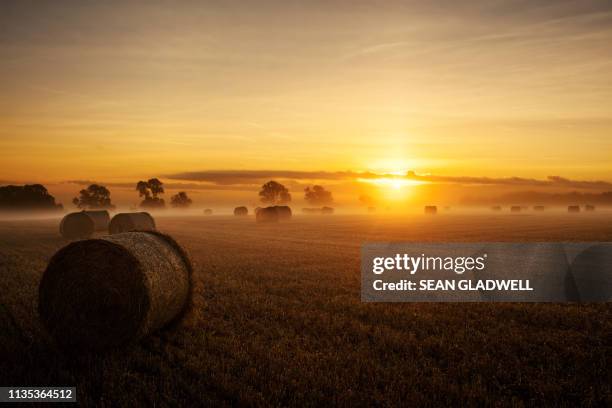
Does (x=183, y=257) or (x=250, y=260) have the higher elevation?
(x=183, y=257)

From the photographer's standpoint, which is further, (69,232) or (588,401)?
(69,232)

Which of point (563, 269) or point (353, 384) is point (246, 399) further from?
point (563, 269)

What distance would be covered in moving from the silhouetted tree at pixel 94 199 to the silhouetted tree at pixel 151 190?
1422cm

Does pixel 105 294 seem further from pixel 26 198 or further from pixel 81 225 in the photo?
pixel 26 198

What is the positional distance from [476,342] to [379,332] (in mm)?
2000

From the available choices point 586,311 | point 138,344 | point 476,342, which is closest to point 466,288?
point 586,311

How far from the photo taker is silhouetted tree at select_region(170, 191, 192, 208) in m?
164

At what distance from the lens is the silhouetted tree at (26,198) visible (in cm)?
12793

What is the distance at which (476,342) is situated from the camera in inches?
381

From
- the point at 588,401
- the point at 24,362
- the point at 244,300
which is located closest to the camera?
the point at 588,401

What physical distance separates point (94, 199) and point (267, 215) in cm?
10197

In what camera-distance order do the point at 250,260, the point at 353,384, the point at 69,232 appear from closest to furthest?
the point at 353,384 → the point at 250,260 → the point at 69,232

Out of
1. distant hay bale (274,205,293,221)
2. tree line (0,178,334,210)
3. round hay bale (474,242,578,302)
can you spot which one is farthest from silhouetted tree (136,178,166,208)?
round hay bale (474,242,578,302)

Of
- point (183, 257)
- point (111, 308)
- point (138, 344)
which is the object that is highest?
point (183, 257)
